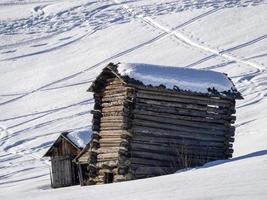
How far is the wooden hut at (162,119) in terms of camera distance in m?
19.1

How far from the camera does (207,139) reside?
19.8 metres

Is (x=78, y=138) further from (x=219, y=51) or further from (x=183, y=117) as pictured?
(x=219, y=51)

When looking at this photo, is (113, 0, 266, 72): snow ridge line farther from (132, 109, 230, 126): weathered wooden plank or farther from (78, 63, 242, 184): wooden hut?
(78, 63, 242, 184): wooden hut

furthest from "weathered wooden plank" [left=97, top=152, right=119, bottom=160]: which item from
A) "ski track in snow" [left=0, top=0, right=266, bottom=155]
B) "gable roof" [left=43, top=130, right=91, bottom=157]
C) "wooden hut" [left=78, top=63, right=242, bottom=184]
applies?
"ski track in snow" [left=0, top=0, right=266, bottom=155]

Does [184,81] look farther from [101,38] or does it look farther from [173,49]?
[101,38]

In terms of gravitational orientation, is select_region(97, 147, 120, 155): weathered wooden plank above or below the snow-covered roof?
above

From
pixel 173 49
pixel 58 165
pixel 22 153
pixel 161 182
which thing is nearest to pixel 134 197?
pixel 161 182

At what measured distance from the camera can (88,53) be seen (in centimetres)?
6291

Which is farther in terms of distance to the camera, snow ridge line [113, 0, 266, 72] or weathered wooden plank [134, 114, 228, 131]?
snow ridge line [113, 0, 266, 72]

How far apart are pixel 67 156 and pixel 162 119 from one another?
930 cm

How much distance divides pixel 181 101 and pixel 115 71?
181 centimetres

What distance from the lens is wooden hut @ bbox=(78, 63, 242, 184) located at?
62.6 ft

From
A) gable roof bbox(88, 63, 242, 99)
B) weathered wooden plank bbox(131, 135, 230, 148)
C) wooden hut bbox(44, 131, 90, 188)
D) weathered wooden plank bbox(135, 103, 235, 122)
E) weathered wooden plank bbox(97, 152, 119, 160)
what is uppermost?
gable roof bbox(88, 63, 242, 99)

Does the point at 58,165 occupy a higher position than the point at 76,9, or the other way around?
the point at 76,9
